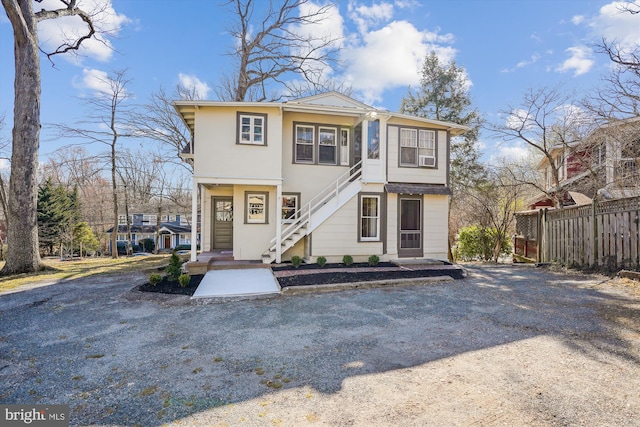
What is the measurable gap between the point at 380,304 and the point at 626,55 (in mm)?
9137

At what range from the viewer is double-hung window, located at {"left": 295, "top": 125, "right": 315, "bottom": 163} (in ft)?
39.3

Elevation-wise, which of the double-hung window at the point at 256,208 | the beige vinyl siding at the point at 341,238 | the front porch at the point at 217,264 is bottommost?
the front porch at the point at 217,264

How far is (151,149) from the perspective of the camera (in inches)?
836

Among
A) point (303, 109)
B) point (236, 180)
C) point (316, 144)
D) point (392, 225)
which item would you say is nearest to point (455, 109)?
point (392, 225)

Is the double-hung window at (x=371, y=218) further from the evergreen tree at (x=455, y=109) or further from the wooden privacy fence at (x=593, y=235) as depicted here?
the evergreen tree at (x=455, y=109)

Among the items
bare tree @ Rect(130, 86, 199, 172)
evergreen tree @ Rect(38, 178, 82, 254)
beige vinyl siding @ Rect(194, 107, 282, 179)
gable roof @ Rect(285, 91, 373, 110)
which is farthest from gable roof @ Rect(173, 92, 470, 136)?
evergreen tree @ Rect(38, 178, 82, 254)

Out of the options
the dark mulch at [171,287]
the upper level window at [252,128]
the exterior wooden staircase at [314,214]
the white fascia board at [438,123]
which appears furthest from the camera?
the white fascia board at [438,123]

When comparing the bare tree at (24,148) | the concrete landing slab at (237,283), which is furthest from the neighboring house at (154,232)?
the concrete landing slab at (237,283)

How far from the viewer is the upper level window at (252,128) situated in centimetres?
1080

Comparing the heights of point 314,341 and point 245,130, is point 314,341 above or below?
below

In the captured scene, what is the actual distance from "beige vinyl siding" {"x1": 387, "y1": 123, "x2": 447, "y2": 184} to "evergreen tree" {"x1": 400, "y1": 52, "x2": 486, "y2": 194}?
5.63 metres

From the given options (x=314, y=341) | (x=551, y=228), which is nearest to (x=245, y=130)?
(x=314, y=341)

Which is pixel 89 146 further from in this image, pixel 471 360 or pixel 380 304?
pixel 471 360

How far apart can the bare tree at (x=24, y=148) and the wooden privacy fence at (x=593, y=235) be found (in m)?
18.3
